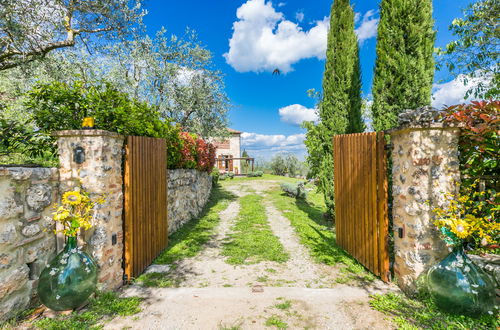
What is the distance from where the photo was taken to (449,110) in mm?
2729

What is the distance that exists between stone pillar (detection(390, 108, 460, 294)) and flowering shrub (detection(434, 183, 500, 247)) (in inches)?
6.0

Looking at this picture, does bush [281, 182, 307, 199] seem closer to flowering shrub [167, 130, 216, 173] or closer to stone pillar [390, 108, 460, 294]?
flowering shrub [167, 130, 216, 173]

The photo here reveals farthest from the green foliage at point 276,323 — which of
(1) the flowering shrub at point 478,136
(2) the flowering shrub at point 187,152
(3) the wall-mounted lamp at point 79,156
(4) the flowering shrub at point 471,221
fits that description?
(2) the flowering shrub at point 187,152

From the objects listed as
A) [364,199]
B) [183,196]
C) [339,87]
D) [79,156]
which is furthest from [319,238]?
[79,156]

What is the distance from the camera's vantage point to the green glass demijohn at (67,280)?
234cm

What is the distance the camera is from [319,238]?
5.68 metres

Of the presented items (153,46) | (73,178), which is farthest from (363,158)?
(153,46)

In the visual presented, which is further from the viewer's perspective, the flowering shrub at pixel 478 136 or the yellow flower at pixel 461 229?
the flowering shrub at pixel 478 136

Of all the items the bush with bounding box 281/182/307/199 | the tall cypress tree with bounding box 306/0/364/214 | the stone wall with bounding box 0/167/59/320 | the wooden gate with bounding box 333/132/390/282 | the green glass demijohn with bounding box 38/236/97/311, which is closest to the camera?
the stone wall with bounding box 0/167/59/320

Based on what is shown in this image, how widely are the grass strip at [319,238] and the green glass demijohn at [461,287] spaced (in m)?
1.20

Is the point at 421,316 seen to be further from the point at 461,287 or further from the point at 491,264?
the point at 491,264

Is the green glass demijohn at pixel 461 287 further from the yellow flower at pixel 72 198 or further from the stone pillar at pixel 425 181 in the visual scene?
the yellow flower at pixel 72 198

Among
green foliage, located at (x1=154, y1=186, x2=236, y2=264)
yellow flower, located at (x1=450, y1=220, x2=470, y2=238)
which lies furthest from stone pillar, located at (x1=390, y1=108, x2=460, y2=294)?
green foliage, located at (x1=154, y1=186, x2=236, y2=264)

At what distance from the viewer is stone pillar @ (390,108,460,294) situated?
279cm
